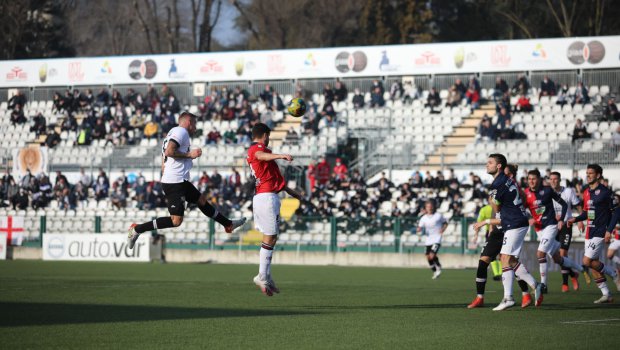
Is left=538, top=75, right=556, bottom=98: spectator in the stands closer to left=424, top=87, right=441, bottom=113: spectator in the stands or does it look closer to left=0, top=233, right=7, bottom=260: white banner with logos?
left=424, top=87, right=441, bottom=113: spectator in the stands

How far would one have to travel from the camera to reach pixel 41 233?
121ft

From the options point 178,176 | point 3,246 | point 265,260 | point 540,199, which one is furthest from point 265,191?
point 3,246

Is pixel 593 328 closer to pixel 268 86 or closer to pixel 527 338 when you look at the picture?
pixel 527 338

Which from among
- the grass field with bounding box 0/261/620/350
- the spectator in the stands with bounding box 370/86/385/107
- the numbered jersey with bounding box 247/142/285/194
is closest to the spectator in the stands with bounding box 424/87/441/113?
the spectator in the stands with bounding box 370/86/385/107

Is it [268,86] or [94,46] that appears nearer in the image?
[268,86]

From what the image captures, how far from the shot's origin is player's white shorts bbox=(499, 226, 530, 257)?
578 inches

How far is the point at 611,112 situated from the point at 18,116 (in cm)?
2882

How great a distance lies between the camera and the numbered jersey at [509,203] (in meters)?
14.5

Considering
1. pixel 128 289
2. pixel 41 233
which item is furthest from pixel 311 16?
pixel 128 289

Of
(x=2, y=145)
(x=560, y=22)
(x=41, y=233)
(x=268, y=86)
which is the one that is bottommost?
(x=41, y=233)

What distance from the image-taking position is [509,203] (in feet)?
48.1

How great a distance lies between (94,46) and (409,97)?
40.2m

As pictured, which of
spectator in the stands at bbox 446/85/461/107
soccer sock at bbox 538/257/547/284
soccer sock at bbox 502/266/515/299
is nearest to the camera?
soccer sock at bbox 502/266/515/299

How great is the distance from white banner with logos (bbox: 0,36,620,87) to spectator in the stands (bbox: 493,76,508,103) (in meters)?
0.79
